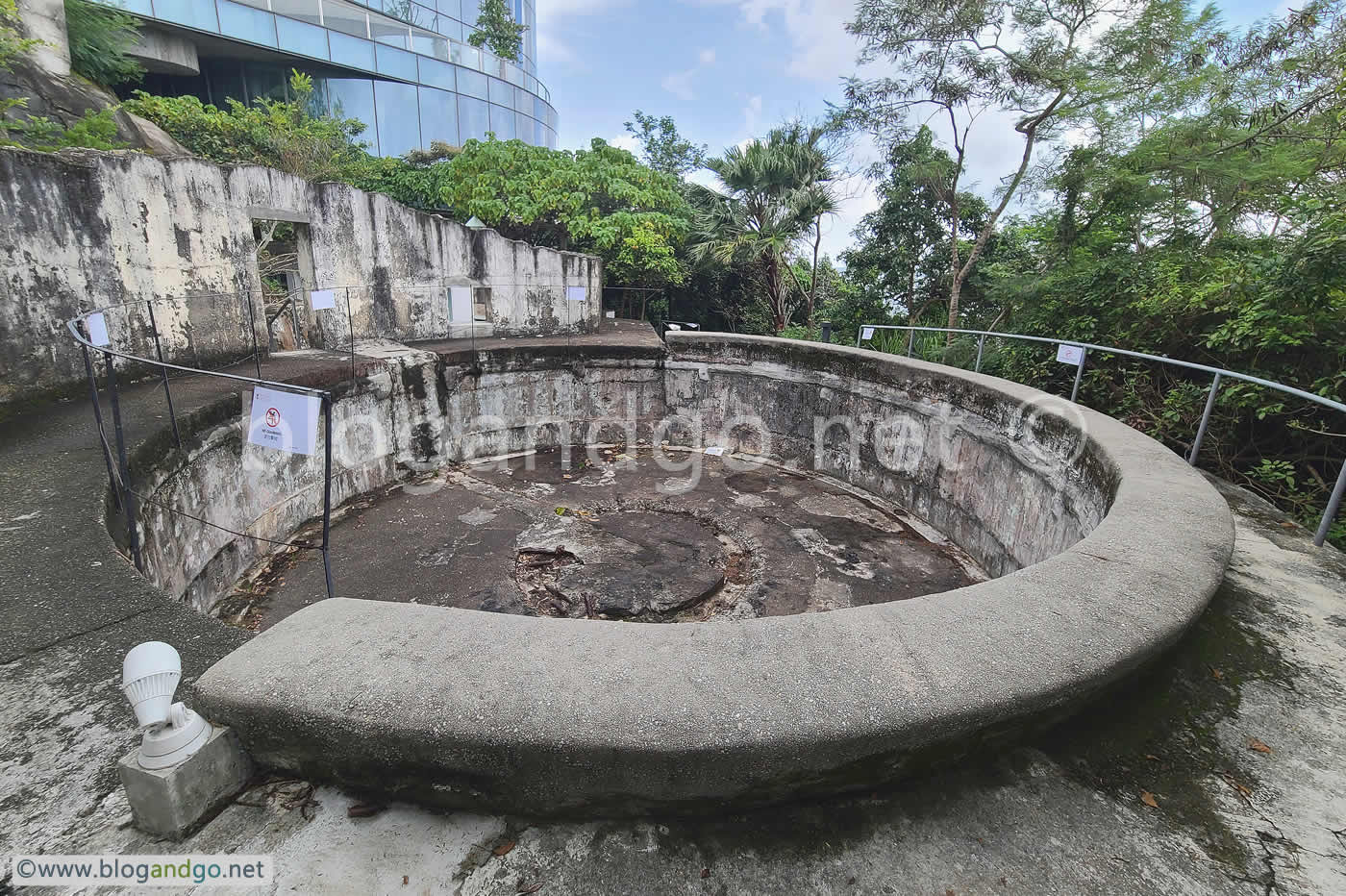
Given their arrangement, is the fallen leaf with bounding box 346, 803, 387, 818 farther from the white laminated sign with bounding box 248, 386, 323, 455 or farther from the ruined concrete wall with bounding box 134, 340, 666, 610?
the ruined concrete wall with bounding box 134, 340, 666, 610

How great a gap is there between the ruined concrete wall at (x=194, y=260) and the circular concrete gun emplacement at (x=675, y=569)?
1365mm

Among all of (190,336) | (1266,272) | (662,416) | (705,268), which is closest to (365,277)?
(190,336)

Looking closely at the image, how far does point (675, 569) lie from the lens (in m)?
5.88

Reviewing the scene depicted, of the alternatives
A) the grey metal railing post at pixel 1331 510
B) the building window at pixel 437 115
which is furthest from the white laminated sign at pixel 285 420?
the building window at pixel 437 115

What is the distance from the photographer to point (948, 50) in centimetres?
1027

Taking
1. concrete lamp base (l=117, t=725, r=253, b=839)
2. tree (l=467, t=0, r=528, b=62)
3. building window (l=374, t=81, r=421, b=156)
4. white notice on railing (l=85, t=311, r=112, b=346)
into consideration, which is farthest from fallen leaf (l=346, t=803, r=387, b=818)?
tree (l=467, t=0, r=528, b=62)

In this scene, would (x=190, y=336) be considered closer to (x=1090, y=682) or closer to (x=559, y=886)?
(x=559, y=886)

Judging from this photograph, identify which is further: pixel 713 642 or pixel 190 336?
pixel 190 336

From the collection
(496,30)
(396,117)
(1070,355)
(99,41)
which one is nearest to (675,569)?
(1070,355)

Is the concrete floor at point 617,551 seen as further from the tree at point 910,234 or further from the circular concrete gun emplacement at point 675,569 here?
the tree at point 910,234

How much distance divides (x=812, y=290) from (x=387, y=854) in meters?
13.8

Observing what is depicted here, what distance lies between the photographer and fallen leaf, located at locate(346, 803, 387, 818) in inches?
58.4

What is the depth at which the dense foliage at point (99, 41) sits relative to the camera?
12.6 m

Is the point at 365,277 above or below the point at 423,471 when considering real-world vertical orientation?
above
